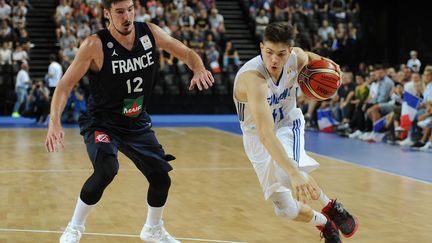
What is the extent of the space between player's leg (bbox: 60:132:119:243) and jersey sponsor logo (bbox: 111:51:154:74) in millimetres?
480

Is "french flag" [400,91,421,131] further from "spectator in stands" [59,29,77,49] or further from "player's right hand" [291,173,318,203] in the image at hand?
"spectator in stands" [59,29,77,49]

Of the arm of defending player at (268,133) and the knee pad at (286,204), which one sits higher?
the arm of defending player at (268,133)

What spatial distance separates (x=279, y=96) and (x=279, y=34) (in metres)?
0.62

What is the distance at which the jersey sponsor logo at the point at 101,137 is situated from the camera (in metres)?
Answer: 5.44

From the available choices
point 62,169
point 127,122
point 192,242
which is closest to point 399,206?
point 192,242

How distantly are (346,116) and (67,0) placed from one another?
35.4ft

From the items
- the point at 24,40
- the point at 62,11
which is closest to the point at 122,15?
the point at 24,40

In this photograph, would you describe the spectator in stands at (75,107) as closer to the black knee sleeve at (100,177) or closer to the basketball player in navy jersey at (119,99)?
the basketball player in navy jersey at (119,99)

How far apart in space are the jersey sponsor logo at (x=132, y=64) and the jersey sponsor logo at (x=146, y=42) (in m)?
0.04

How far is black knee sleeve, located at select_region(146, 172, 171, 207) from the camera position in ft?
18.1

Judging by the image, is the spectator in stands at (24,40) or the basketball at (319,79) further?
the spectator in stands at (24,40)

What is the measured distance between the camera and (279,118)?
546cm

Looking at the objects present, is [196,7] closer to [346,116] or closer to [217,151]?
[346,116]

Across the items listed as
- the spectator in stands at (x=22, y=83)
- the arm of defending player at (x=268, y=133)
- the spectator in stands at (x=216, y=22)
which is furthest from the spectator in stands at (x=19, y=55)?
the arm of defending player at (x=268, y=133)
